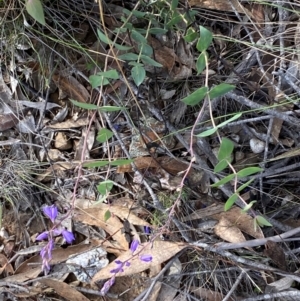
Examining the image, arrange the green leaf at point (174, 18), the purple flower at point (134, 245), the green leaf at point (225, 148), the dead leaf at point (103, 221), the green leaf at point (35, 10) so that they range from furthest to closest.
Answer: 1. the dead leaf at point (103, 221)
2. the purple flower at point (134, 245)
3. the green leaf at point (174, 18)
4. the green leaf at point (35, 10)
5. the green leaf at point (225, 148)

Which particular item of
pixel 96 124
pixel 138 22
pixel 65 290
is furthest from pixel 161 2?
pixel 65 290

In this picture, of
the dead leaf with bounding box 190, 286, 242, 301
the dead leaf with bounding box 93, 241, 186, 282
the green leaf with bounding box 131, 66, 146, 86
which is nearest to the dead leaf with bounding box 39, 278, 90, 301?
the dead leaf with bounding box 93, 241, 186, 282

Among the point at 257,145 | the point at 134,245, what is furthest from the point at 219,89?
the point at 134,245

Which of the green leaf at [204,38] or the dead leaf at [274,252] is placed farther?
the dead leaf at [274,252]

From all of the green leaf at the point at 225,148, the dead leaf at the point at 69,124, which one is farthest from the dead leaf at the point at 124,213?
the green leaf at the point at 225,148

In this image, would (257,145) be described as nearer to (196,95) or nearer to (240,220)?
(240,220)

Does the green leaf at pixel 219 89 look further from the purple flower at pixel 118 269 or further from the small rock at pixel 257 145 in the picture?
the purple flower at pixel 118 269
